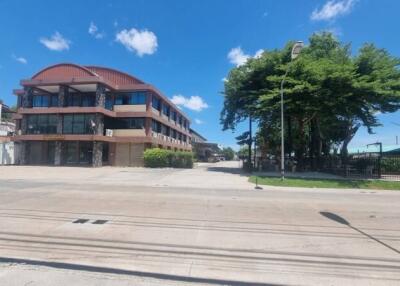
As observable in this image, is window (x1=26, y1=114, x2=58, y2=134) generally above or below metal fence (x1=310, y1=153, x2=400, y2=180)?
above

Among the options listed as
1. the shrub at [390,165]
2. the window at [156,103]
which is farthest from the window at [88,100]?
the shrub at [390,165]

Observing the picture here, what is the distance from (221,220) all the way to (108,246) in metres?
3.72

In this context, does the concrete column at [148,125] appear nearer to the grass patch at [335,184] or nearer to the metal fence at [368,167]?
the grass patch at [335,184]

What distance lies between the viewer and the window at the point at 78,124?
130ft

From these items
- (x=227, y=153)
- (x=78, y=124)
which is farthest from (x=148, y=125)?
(x=227, y=153)

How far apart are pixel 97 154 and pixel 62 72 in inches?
477

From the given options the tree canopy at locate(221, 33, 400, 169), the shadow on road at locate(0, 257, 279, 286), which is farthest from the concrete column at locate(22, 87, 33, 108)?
the shadow on road at locate(0, 257, 279, 286)

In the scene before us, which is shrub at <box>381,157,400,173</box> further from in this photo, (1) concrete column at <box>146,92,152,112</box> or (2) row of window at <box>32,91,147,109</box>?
(2) row of window at <box>32,91,147,109</box>

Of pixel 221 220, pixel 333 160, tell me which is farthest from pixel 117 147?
pixel 221 220

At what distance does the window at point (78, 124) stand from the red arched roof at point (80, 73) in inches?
200

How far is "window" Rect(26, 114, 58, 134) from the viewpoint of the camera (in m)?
41.1

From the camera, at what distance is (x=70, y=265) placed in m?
4.97

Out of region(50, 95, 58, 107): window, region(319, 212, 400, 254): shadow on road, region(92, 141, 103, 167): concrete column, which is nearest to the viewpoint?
region(319, 212, 400, 254): shadow on road

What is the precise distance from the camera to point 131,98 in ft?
140
